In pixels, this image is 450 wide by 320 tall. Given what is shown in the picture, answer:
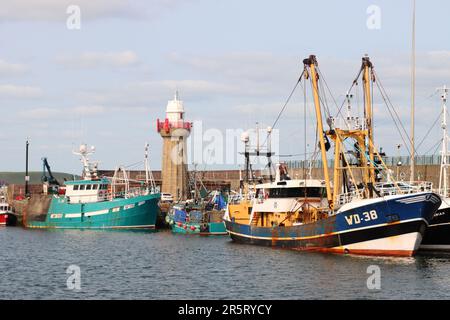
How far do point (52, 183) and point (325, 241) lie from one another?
7429 centimetres

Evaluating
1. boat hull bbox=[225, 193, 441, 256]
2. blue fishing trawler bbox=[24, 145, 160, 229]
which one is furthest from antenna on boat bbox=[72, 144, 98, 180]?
boat hull bbox=[225, 193, 441, 256]

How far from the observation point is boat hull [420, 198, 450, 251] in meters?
60.3

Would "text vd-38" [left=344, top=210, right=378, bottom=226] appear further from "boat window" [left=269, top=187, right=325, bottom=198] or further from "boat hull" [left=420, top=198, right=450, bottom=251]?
"boat window" [left=269, top=187, right=325, bottom=198]

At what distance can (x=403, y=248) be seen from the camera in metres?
55.7

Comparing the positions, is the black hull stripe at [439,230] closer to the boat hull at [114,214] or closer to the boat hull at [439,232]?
the boat hull at [439,232]

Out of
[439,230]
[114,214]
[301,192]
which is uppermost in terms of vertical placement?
[301,192]

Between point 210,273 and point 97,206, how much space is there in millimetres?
52142

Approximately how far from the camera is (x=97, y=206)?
10175 cm

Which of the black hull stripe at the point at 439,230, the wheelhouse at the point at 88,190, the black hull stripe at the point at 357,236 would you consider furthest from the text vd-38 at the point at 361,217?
the wheelhouse at the point at 88,190

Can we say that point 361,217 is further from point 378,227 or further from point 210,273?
point 210,273

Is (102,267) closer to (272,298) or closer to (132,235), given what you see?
(272,298)

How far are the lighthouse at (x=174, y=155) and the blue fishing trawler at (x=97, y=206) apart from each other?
3877 millimetres

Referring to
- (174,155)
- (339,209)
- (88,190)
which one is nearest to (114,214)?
(88,190)
